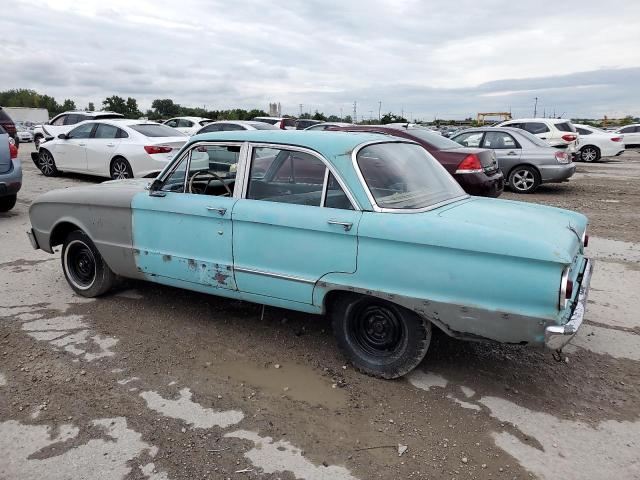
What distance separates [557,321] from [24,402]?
10.4ft

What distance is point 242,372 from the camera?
3.62m

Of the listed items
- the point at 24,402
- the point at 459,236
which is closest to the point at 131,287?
the point at 24,402

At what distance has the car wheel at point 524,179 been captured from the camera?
1160 cm

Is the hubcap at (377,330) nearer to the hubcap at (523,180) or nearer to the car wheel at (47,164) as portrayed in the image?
the hubcap at (523,180)

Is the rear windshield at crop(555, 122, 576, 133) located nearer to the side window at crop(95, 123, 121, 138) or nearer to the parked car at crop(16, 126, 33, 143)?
the side window at crop(95, 123, 121, 138)

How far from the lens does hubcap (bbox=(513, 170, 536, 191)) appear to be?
458 inches

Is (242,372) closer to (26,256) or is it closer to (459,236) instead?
(459,236)

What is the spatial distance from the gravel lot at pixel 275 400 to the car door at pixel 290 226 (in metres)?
0.61

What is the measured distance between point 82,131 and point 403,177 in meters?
10.4

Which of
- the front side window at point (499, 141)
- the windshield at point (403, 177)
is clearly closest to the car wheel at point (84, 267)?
the windshield at point (403, 177)

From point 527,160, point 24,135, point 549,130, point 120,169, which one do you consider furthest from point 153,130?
point 24,135

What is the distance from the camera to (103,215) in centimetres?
456

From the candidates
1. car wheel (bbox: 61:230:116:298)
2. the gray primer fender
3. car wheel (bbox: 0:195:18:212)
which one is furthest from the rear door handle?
car wheel (bbox: 0:195:18:212)

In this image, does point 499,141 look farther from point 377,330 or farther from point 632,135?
point 632,135
